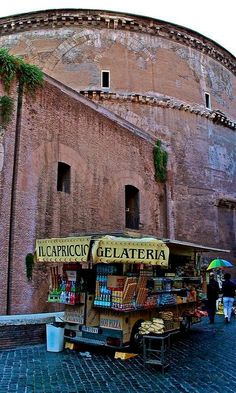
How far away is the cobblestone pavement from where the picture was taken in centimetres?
544

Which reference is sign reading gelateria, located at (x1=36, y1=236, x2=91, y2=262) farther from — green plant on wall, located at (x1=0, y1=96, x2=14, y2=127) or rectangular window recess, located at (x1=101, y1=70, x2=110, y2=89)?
rectangular window recess, located at (x1=101, y1=70, x2=110, y2=89)

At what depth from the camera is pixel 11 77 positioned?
1016 cm

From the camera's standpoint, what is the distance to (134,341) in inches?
302

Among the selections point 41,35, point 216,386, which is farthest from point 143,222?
point 41,35

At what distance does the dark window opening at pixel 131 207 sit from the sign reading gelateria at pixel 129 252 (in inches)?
282

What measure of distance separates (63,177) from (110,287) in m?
4.84

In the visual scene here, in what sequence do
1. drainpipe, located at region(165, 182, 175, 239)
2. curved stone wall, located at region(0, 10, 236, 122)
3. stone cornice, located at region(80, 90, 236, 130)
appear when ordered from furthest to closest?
1. curved stone wall, located at region(0, 10, 236, 122)
2. stone cornice, located at region(80, 90, 236, 130)
3. drainpipe, located at region(165, 182, 175, 239)

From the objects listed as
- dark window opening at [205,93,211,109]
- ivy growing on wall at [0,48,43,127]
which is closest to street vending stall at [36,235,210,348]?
ivy growing on wall at [0,48,43,127]

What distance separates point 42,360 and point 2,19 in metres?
17.3

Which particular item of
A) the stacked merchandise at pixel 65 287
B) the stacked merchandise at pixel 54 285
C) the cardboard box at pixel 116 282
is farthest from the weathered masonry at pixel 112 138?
the cardboard box at pixel 116 282

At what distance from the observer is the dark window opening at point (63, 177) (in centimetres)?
1141

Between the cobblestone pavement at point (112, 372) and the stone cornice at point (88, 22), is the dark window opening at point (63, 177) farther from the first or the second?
the stone cornice at point (88, 22)

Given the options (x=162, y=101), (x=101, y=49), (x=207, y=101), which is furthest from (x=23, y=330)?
(x=207, y=101)

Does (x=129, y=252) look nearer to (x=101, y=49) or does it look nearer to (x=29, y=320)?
(x=29, y=320)
